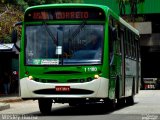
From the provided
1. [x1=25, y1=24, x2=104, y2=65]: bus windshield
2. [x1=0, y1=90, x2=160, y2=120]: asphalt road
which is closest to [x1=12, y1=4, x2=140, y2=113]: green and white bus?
[x1=25, y1=24, x2=104, y2=65]: bus windshield

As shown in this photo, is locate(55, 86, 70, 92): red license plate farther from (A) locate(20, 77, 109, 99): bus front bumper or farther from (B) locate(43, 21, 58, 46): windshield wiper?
(B) locate(43, 21, 58, 46): windshield wiper

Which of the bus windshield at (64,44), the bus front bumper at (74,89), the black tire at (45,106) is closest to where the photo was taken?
the bus front bumper at (74,89)

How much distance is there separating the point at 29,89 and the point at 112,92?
278cm

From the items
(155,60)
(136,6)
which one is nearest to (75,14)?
(136,6)

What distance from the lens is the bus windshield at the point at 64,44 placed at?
739 inches

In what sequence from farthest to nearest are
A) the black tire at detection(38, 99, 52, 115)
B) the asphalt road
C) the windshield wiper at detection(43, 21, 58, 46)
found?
the black tire at detection(38, 99, 52, 115) < the windshield wiper at detection(43, 21, 58, 46) < the asphalt road

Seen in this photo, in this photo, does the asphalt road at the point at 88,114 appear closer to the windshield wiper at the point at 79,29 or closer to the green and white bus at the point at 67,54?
the green and white bus at the point at 67,54

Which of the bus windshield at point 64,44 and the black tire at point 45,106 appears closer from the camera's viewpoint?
the bus windshield at point 64,44

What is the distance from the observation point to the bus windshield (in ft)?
61.6

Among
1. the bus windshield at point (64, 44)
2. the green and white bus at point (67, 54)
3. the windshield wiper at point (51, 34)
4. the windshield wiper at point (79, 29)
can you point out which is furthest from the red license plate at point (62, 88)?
the windshield wiper at point (79, 29)

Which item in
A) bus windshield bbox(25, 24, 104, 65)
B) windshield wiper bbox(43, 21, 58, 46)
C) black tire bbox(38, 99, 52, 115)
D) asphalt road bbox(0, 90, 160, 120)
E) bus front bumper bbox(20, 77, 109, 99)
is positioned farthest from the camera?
black tire bbox(38, 99, 52, 115)

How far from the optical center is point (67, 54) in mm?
18812

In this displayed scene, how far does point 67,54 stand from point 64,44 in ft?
1.14

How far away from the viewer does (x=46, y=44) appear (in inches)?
747
